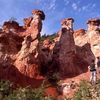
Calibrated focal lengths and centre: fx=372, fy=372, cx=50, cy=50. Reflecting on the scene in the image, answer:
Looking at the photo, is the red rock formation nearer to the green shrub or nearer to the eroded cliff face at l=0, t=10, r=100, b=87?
the eroded cliff face at l=0, t=10, r=100, b=87

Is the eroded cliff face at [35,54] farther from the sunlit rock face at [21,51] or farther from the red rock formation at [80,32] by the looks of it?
the red rock formation at [80,32]

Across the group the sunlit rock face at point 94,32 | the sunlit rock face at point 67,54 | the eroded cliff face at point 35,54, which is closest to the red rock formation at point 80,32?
the sunlit rock face at point 94,32

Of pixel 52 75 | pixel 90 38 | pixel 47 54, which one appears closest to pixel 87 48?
pixel 90 38

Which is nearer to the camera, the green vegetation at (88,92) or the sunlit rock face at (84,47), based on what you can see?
the green vegetation at (88,92)

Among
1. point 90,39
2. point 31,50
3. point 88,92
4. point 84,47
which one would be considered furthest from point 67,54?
point 88,92

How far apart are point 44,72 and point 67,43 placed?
21.2 feet

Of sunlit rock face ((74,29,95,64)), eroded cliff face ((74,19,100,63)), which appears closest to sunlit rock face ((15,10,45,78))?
sunlit rock face ((74,29,95,64))

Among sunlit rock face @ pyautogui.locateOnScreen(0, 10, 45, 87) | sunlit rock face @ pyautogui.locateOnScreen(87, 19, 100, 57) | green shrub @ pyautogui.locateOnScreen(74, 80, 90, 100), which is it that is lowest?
green shrub @ pyautogui.locateOnScreen(74, 80, 90, 100)

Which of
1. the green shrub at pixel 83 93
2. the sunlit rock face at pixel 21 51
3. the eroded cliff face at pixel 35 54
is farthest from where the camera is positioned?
the eroded cliff face at pixel 35 54

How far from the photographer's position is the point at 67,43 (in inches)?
1892

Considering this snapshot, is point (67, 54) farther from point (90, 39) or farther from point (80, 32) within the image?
point (80, 32)

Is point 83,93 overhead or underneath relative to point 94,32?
underneath

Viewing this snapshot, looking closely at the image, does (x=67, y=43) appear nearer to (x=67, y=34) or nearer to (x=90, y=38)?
(x=67, y=34)

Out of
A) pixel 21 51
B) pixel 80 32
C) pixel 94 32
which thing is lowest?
pixel 21 51
